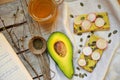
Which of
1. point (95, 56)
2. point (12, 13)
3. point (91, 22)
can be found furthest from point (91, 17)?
point (12, 13)

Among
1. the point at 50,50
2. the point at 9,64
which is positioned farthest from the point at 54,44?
the point at 9,64

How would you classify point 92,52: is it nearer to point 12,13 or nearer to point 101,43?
point 101,43

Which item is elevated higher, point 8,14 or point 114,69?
point 8,14

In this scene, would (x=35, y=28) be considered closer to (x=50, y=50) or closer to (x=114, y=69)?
(x=50, y=50)

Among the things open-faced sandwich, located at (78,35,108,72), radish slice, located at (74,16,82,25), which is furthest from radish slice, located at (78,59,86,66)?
radish slice, located at (74,16,82,25)

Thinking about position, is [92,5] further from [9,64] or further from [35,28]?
[9,64]
